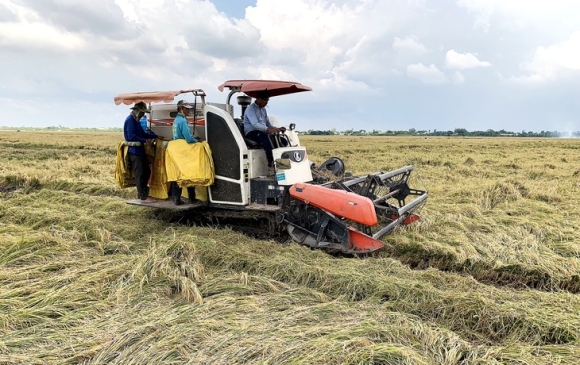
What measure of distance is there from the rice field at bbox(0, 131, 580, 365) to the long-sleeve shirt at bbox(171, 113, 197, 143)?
146 cm

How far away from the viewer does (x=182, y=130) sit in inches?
232

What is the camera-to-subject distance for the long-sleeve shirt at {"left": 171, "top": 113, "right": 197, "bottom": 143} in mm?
5844

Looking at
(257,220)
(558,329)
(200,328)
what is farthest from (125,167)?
(558,329)

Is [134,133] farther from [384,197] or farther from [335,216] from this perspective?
[384,197]

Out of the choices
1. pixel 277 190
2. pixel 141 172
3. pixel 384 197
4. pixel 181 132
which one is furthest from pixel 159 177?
pixel 384 197

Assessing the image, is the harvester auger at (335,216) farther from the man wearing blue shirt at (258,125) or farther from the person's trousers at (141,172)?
the person's trousers at (141,172)

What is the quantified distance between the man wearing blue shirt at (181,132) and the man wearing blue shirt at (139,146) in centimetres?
65

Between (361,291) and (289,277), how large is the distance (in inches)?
32.8

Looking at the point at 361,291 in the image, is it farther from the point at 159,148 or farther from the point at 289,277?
the point at 159,148

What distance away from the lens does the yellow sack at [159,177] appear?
21.9 feet

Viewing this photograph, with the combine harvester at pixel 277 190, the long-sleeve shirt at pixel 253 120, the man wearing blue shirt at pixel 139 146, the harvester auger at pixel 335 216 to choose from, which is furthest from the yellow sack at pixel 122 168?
the harvester auger at pixel 335 216

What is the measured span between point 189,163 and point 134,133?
4.34 feet

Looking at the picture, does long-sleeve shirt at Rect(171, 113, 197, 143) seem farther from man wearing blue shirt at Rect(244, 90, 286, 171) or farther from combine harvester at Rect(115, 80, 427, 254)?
man wearing blue shirt at Rect(244, 90, 286, 171)

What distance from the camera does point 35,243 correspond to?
498 cm
